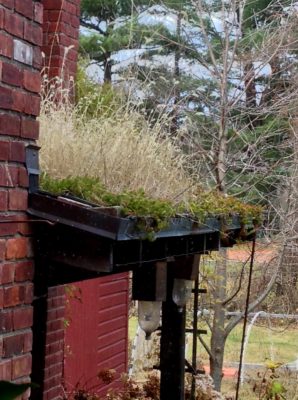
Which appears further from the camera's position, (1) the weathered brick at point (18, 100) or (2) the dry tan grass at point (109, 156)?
(2) the dry tan grass at point (109, 156)

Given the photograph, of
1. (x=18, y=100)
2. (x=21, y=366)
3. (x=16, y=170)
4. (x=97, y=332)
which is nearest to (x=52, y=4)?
(x=18, y=100)

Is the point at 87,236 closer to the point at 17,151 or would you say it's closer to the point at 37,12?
the point at 17,151

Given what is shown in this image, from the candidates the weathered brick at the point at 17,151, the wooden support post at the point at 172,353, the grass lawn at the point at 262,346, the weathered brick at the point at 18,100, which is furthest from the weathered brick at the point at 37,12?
the grass lawn at the point at 262,346

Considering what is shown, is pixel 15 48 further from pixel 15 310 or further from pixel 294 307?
pixel 294 307

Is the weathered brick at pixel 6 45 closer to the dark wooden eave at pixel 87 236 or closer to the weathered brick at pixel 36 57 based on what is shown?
the weathered brick at pixel 36 57

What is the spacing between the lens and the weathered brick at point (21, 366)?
8.86 feet

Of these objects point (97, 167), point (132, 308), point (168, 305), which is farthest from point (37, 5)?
point (132, 308)

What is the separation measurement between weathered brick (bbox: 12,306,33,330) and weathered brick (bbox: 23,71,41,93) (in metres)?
0.84

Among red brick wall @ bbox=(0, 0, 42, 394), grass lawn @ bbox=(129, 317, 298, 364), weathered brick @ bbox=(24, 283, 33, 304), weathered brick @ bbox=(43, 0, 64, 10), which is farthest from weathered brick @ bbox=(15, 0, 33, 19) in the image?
grass lawn @ bbox=(129, 317, 298, 364)

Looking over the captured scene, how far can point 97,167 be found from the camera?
11.9ft

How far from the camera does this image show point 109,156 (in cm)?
365

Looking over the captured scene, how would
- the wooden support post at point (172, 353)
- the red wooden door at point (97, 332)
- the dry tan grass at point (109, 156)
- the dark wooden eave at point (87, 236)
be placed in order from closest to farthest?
the dark wooden eave at point (87, 236) < the dry tan grass at point (109, 156) < the wooden support post at point (172, 353) < the red wooden door at point (97, 332)

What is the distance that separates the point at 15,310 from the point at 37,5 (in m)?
1.19

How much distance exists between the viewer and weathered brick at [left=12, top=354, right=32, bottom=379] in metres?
2.70
